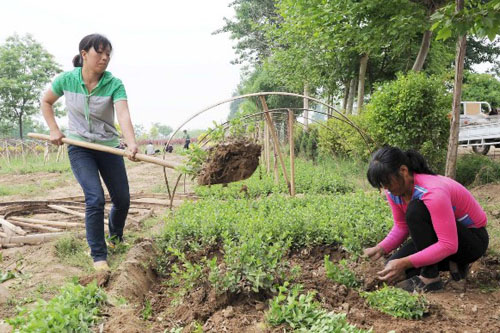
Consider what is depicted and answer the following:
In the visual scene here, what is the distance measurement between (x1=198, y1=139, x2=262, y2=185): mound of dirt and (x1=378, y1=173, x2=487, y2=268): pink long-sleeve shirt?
1.57 meters

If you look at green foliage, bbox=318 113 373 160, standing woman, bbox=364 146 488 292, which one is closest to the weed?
standing woman, bbox=364 146 488 292

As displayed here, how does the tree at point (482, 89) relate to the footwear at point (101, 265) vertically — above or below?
above

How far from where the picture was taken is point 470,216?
8.24ft

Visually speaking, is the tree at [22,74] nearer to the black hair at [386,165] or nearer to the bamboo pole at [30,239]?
the bamboo pole at [30,239]

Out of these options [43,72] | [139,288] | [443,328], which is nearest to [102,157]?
[139,288]

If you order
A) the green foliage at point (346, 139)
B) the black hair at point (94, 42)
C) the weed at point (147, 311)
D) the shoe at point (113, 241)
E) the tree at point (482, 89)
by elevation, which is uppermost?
the tree at point (482, 89)

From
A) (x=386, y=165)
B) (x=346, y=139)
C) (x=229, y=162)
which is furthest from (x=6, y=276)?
(x=346, y=139)

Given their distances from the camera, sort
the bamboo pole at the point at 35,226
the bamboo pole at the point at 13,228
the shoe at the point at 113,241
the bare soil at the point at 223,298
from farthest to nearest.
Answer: the bamboo pole at the point at 35,226 → the bamboo pole at the point at 13,228 → the shoe at the point at 113,241 → the bare soil at the point at 223,298

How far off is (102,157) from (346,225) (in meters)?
2.29

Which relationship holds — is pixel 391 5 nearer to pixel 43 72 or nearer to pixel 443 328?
pixel 443 328

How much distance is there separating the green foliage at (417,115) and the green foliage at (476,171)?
39 cm

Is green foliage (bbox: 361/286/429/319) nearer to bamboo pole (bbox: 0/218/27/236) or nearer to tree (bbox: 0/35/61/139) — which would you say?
bamboo pole (bbox: 0/218/27/236)

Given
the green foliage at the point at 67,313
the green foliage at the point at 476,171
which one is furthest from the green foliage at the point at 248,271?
the green foliage at the point at 476,171

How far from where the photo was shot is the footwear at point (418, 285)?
255cm
